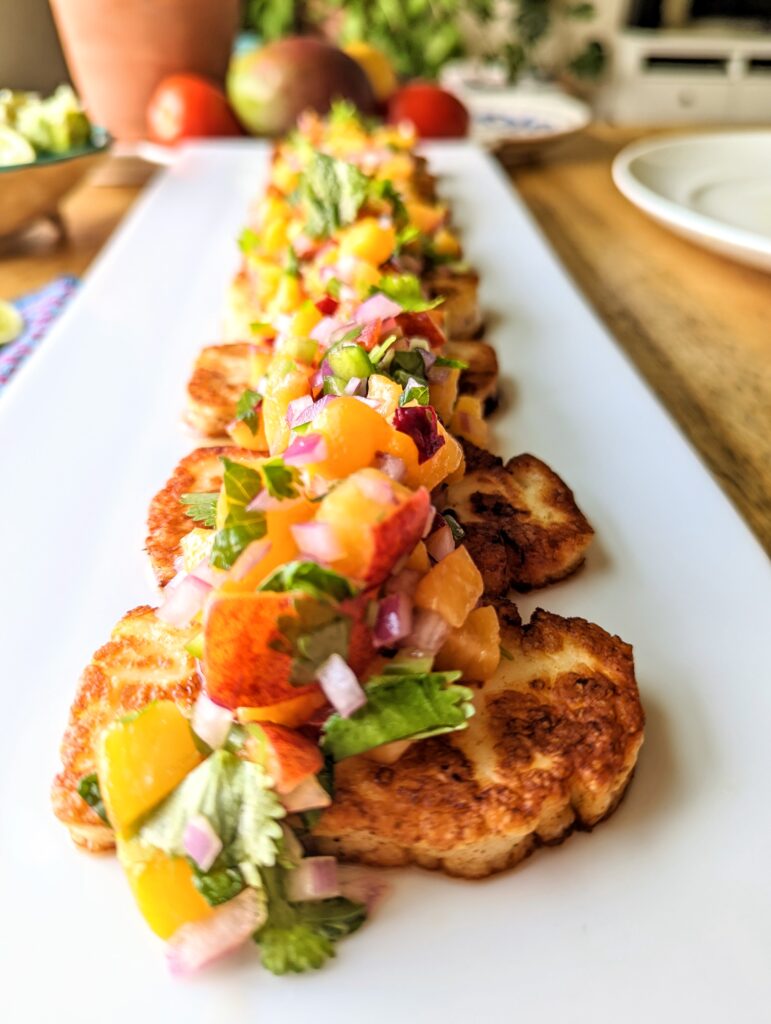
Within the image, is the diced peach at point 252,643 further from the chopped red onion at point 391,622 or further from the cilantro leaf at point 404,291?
the cilantro leaf at point 404,291

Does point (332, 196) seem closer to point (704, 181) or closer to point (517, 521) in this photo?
point (517, 521)

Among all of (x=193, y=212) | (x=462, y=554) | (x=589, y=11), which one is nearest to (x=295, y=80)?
(x=193, y=212)

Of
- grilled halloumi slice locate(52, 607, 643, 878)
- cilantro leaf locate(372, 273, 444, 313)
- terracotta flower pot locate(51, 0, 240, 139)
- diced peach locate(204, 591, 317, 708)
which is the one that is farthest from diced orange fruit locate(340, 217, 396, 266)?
terracotta flower pot locate(51, 0, 240, 139)

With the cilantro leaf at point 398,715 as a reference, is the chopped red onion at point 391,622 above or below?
Answer: above

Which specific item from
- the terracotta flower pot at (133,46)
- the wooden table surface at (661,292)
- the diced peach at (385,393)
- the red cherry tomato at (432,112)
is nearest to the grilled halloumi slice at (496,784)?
the diced peach at (385,393)

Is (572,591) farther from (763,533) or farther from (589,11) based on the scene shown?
(589,11)

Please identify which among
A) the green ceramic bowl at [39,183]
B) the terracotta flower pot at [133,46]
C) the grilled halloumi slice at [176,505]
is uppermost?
the terracotta flower pot at [133,46]
